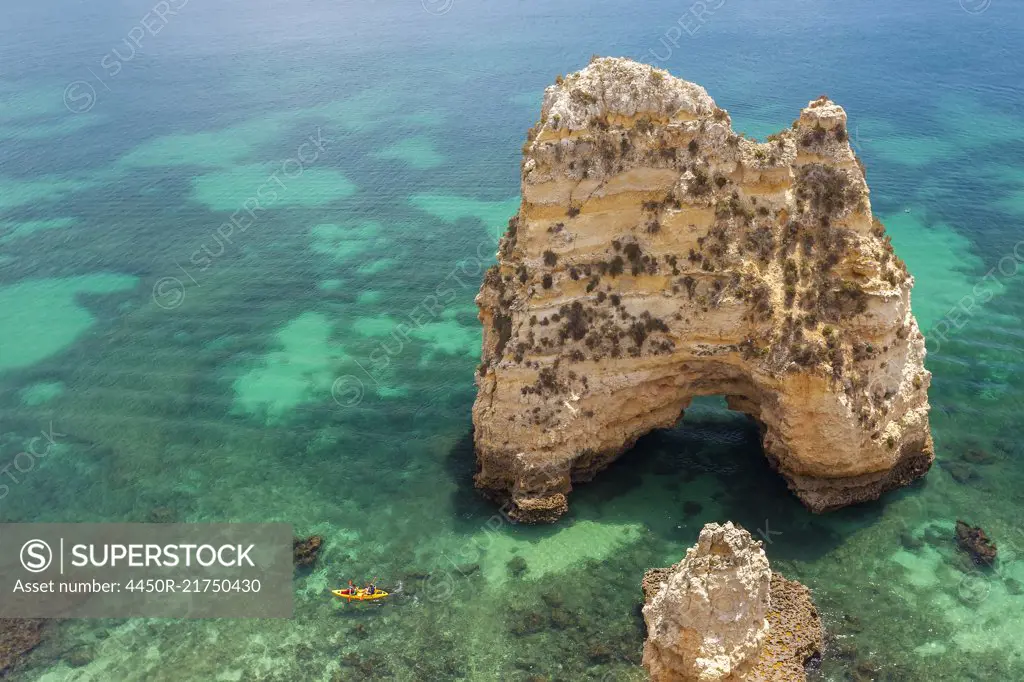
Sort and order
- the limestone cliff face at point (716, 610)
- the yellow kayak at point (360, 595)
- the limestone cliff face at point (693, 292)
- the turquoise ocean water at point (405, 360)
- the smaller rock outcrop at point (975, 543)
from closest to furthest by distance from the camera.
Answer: the limestone cliff face at point (716, 610), the turquoise ocean water at point (405, 360), the smaller rock outcrop at point (975, 543), the yellow kayak at point (360, 595), the limestone cliff face at point (693, 292)

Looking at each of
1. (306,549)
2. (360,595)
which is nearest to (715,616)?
(360,595)

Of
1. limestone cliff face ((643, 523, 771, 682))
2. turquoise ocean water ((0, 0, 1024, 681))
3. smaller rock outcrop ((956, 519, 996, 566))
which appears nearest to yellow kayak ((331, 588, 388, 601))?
turquoise ocean water ((0, 0, 1024, 681))

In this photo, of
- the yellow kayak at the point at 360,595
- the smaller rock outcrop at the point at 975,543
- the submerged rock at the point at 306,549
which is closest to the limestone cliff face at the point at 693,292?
the smaller rock outcrop at the point at 975,543

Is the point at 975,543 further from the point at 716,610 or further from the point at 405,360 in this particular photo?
the point at 405,360

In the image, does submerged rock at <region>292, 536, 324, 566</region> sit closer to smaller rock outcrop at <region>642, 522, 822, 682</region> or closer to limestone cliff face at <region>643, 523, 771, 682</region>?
smaller rock outcrop at <region>642, 522, 822, 682</region>

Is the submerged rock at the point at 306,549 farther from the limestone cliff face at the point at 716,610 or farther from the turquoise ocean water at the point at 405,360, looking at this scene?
the limestone cliff face at the point at 716,610

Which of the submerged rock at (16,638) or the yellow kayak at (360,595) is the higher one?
the yellow kayak at (360,595)
